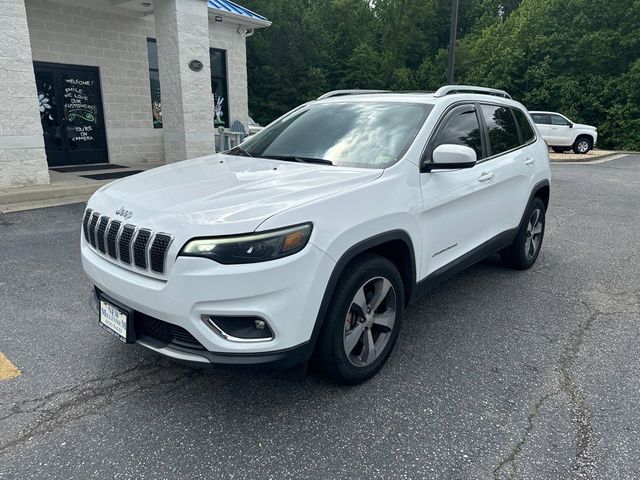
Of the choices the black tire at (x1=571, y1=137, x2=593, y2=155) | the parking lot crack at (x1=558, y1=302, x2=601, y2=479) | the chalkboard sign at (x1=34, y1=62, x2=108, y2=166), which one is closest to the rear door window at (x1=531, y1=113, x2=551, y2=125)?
the black tire at (x1=571, y1=137, x2=593, y2=155)

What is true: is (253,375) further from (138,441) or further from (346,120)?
(346,120)

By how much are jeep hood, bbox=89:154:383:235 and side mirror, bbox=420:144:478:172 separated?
17.8 inches

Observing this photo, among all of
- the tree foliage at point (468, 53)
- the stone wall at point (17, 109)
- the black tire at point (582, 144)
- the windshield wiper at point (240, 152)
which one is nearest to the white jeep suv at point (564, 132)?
the black tire at point (582, 144)

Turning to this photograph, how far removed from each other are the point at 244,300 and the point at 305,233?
0.44 meters

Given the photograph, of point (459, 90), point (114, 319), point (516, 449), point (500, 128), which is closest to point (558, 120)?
point (500, 128)

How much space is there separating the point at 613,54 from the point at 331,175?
104 feet

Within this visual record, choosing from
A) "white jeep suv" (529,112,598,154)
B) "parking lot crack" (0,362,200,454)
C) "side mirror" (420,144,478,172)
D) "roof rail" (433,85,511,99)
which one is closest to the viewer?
"parking lot crack" (0,362,200,454)

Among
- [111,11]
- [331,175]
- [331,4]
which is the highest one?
[331,4]

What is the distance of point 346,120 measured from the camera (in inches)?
148

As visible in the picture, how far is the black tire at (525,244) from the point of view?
4906 millimetres

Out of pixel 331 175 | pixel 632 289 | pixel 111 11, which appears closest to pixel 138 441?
pixel 331 175

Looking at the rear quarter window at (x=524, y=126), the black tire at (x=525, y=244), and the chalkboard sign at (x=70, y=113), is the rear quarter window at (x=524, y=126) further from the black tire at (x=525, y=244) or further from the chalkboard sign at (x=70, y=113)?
the chalkboard sign at (x=70, y=113)

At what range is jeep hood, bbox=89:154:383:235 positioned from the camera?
7.86 feet

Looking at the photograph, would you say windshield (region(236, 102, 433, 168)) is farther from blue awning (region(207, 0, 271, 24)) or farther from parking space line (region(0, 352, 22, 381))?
blue awning (region(207, 0, 271, 24))
